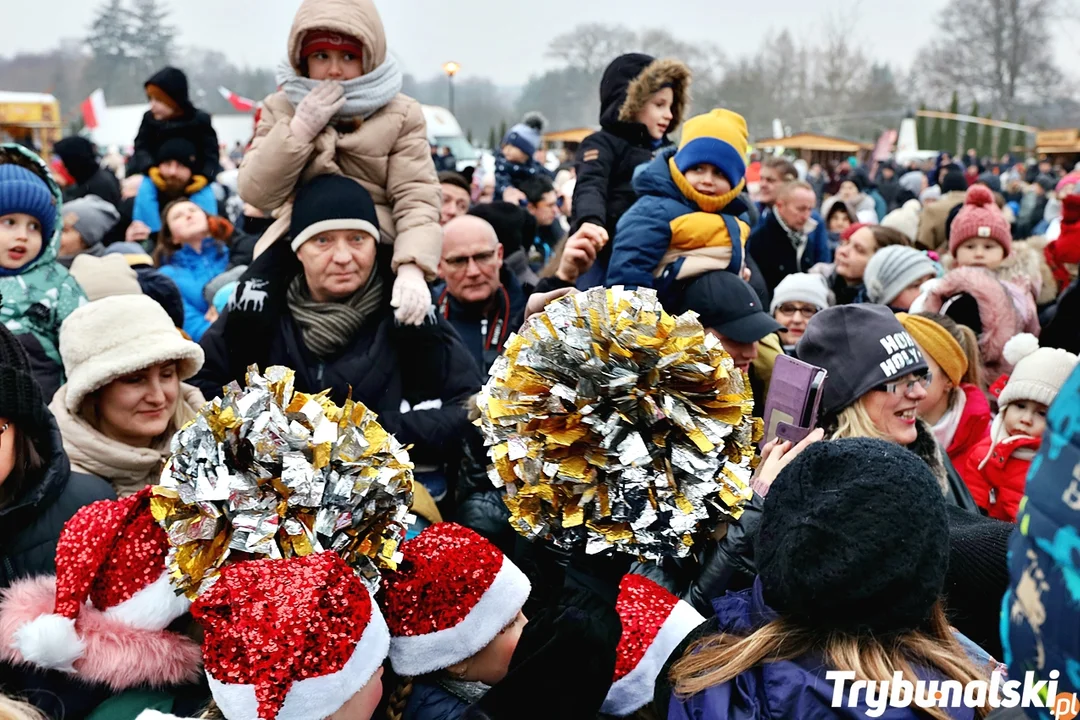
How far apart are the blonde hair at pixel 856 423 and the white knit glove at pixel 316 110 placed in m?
1.89

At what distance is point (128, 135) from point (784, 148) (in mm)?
21315

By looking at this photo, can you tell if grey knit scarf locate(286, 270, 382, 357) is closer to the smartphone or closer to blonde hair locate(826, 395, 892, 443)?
the smartphone

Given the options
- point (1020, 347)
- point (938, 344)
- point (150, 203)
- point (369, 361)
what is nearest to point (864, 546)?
point (369, 361)

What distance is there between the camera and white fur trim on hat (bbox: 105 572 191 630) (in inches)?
75.5

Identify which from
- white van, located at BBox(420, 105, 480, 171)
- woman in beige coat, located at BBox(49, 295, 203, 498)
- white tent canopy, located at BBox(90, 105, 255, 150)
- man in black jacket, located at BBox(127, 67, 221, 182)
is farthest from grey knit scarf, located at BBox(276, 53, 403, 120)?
white tent canopy, located at BBox(90, 105, 255, 150)

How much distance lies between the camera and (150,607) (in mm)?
1918

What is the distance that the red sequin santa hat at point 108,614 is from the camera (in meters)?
1.88

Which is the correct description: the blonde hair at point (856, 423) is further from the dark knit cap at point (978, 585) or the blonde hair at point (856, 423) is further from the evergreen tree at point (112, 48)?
the evergreen tree at point (112, 48)

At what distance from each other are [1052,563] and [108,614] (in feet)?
5.77

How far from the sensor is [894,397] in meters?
2.66

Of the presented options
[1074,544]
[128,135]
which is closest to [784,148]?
[128,135]

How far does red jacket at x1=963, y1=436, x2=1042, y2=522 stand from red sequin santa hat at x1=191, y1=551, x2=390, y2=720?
8.48 ft

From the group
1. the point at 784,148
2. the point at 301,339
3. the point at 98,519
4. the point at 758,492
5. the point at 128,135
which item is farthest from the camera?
the point at 128,135

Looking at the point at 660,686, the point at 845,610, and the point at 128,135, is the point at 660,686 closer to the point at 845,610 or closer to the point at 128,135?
the point at 845,610
